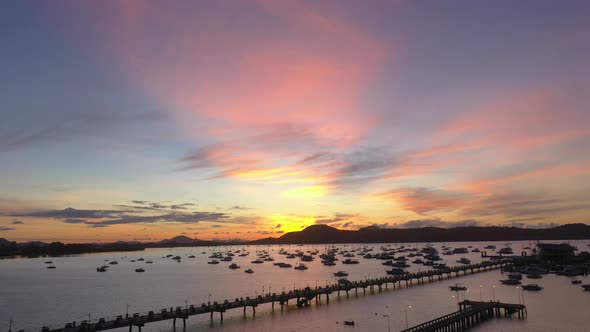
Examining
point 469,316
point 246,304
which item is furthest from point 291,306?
point 469,316

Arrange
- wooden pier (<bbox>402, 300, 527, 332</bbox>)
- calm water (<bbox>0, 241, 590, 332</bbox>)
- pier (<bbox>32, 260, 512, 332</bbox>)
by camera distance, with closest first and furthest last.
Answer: pier (<bbox>32, 260, 512, 332</bbox>) < wooden pier (<bbox>402, 300, 527, 332</bbox>) < calm water (<bbox>0, 241, 590, 332</bbox>)

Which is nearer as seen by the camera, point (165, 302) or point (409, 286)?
point (165, 302)

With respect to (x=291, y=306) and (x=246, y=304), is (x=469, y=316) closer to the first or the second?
(x=291, y=306)

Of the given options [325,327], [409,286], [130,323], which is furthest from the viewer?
[409,286]

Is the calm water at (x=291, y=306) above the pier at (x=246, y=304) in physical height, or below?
below

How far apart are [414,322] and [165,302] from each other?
53.1 meters

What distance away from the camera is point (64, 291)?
11075 cm

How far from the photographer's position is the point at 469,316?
59.4m

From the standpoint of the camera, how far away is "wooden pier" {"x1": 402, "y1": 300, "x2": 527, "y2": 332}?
5103 centimetres

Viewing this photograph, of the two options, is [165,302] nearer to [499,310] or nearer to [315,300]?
[315,300]

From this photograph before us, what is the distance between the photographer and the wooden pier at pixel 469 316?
51.0 metres

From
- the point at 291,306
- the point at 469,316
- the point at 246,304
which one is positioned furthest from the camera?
the point at 291,306

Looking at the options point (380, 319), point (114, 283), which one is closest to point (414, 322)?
point (380, 319)

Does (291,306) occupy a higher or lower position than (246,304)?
lower
